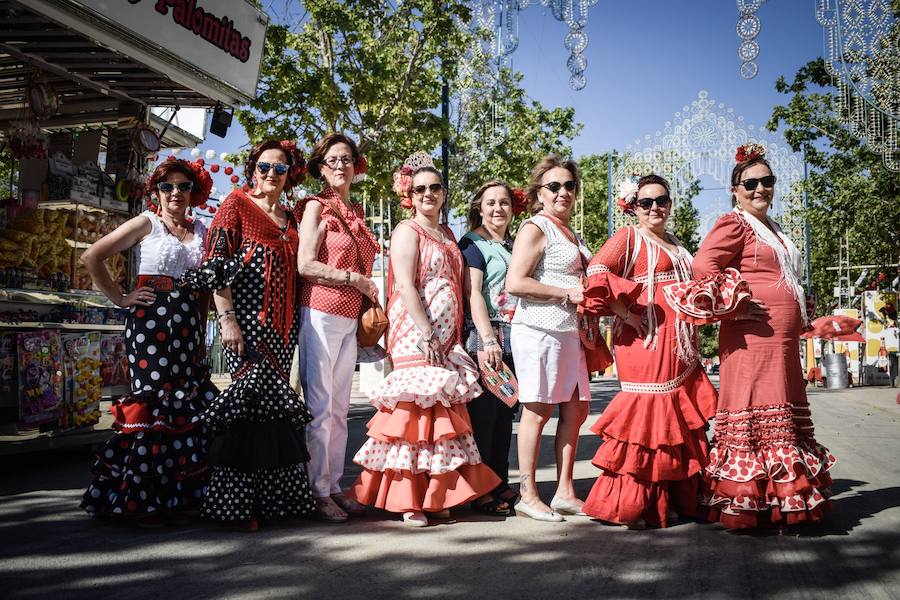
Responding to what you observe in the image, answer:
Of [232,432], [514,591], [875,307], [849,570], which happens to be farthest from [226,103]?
[875,307]

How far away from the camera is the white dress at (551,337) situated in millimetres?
4441

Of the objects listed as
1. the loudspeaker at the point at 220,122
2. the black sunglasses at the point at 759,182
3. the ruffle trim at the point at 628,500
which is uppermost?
the loudspeaker at the point at 220,122

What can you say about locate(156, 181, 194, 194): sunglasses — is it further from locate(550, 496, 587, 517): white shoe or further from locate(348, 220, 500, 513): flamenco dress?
locate(550, 496, 587, 517): white shoe

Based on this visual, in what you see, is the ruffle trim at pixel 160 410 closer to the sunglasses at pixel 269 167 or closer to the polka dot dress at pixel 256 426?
the polka dot dress at pixel 256 426

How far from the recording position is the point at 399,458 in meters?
4.29

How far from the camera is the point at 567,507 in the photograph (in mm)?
4480

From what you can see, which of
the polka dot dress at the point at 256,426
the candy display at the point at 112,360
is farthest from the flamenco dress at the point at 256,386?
the candy display at the point at 112,360

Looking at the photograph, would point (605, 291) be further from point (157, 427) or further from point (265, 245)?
point (157, 427)

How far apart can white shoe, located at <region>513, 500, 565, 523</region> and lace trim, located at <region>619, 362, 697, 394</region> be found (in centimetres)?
88

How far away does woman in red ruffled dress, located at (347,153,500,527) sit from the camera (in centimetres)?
428

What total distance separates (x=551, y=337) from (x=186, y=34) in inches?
192

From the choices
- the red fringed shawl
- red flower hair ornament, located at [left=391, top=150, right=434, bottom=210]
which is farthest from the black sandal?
red flower hair ornament, located at [left=391, top=150, right=434, bottom=210]

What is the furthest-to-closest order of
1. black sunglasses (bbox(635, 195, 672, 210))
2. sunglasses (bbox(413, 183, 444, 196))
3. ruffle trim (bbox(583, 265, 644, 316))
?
sunglasses (bbox(413, 183, 444, 196))
black sunglasses (bbox(635, 195, 672, 210))
ruffle trim (bbox(583, 265, 644, 316))

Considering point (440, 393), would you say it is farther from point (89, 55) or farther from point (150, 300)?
point (89, 55)
